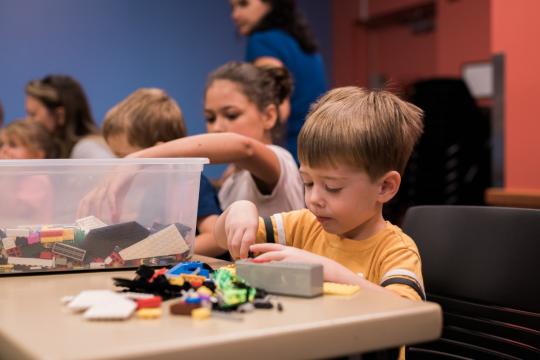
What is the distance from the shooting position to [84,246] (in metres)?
0.97

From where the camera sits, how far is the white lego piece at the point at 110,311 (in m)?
0.62

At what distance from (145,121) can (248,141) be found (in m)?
0.51

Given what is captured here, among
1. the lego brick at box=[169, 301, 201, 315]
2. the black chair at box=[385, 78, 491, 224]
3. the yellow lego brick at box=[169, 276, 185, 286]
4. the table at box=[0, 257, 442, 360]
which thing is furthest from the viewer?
the black chair at box=[385, 78, 491, 224]

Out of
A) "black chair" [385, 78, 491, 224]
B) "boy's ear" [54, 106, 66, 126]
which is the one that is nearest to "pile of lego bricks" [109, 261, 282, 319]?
"boy's ear" [54, 106, 66, 126]

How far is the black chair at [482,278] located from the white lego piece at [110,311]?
621 mm

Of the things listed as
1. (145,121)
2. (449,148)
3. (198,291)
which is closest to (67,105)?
(145,121)

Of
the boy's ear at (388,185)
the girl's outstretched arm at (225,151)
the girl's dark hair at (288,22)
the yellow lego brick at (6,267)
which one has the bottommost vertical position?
the yellow lego brick at (6,267)

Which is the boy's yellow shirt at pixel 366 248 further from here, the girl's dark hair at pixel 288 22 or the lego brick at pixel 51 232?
the girl's dark hair at pixel 288 22

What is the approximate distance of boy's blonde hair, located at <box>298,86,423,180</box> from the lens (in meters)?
1.02

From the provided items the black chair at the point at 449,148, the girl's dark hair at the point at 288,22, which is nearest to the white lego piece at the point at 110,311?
the girl's dark hair at the point at 288,22

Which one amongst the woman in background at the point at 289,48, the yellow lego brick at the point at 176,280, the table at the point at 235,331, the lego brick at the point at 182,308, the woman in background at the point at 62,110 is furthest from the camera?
the woman in background at the point at 62,110

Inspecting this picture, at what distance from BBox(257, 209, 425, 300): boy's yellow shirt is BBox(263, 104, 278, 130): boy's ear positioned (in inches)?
29.7

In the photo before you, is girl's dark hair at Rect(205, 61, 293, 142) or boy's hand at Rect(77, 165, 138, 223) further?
girl's dark hair at Rect(205, 61, 293, 142)

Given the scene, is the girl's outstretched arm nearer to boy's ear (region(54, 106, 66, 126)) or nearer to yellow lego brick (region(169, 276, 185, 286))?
yellow lego brick (region(169, 276, 185, 286))
